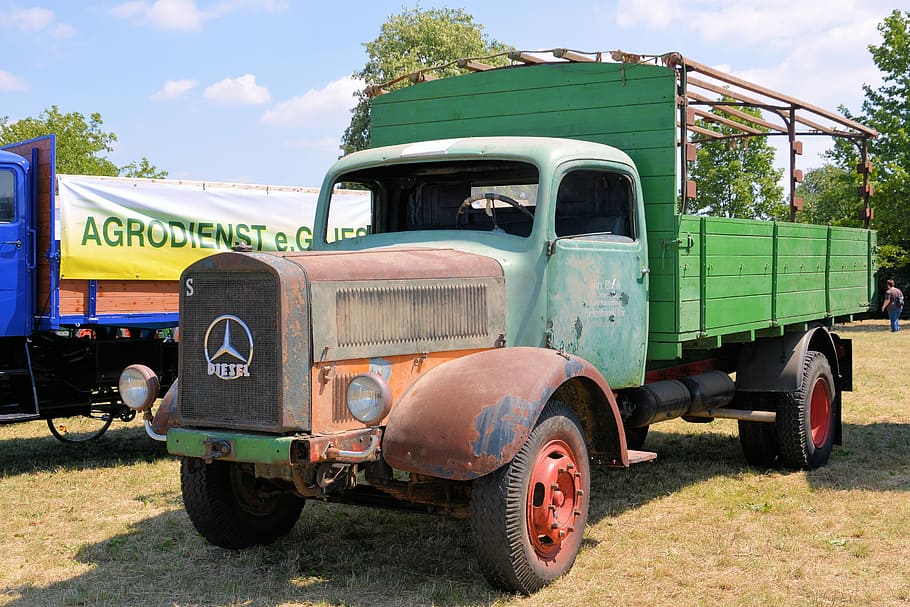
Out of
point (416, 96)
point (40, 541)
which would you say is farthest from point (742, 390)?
point (40, 541)

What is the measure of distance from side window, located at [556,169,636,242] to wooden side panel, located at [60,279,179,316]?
449 cm

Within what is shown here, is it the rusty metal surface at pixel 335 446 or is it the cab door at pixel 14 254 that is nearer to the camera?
the rusty metal surface at pixel 335 446

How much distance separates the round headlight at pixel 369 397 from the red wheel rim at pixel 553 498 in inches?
32.9

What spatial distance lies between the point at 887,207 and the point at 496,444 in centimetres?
2869

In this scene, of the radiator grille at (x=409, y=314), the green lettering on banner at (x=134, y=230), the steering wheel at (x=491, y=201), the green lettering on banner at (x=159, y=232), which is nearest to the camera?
the radiator grille at (x=409, y=314)

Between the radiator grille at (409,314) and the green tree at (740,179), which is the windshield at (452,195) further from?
the green tree at (740,179)

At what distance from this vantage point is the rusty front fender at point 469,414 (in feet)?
14.2

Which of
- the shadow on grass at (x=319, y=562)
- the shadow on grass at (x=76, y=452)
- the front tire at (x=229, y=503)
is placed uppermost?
the front tire at (x=229, y=503)

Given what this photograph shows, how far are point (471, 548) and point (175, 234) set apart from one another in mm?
4958

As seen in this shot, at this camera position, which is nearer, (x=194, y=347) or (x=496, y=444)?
(x=496, y=444)

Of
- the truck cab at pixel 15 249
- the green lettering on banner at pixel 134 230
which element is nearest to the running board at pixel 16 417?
the truck cab at pixel 15 249

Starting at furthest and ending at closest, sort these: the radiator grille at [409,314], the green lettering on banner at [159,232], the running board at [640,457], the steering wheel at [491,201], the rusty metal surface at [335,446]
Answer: the green lettering on banner at [159,232] < the steering wheel at [491,201] < the running board at [640,457] < the radiator grille at [409,314] < the rusty metal surface at [335,446]

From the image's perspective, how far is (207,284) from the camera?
4.59 meters

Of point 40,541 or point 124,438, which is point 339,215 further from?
point 40,541
